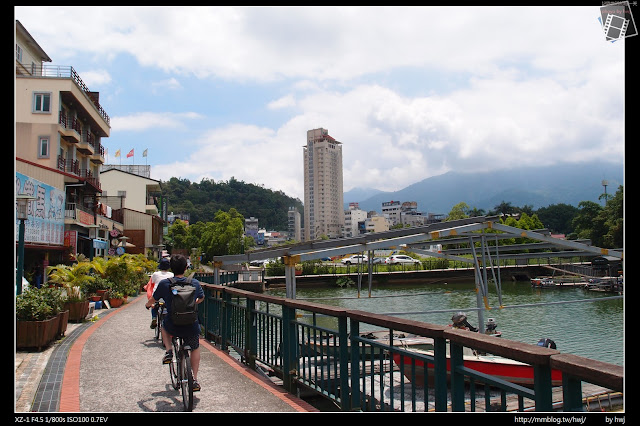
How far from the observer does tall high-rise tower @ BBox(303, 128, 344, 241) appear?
181m

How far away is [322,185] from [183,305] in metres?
177

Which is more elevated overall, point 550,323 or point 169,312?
point 169,312

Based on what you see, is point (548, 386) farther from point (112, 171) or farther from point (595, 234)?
point (595, 234)

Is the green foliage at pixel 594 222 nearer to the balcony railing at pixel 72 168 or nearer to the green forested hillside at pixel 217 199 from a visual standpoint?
the balcony railing at pixel 72 168

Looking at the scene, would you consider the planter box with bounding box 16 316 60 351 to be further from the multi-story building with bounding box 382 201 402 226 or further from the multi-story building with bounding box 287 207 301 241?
the multi-story building with bounding box 287 207 301 241

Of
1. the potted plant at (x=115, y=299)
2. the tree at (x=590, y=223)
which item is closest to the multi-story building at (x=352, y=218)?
the tree at (x=590, y=223)

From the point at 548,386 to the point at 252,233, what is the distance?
149 meters

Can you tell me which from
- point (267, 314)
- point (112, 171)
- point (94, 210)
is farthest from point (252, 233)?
point (267, 314)

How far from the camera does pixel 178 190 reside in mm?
157500

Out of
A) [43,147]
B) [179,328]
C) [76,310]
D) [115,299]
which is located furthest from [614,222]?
[179,328]

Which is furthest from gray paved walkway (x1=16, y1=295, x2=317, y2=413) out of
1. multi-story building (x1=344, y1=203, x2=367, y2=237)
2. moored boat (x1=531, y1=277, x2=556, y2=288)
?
multi-story building (x1=344, y1=203, x2=367, y2=237)

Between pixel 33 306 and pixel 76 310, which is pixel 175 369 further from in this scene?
pixel 76 310

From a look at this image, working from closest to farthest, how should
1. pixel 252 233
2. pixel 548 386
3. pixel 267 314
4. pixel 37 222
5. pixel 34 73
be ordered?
pixel 548 386 → pixel 267 314 → pixel 37 222 → pixel 34 73 → pixel 252 233

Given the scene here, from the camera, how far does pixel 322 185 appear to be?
7141 inches
